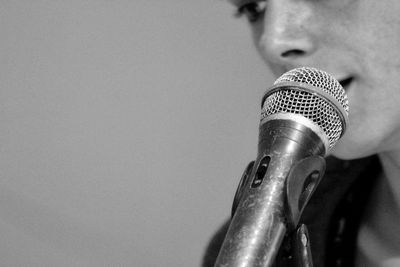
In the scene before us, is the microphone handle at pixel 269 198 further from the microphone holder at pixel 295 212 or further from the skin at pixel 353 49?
the skin at pixel 353 49

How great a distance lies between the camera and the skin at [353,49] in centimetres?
87

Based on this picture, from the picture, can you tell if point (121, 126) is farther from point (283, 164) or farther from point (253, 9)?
point (283, 164)

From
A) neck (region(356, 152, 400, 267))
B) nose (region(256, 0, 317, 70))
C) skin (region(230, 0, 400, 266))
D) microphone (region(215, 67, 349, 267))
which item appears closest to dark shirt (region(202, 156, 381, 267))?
Result: neck (region(356, 152, 400, 267))

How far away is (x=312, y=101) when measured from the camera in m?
0.65

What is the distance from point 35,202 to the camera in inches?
63.2

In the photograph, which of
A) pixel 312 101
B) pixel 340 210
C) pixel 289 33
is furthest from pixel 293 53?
pixel 340 210

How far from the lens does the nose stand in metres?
0.89

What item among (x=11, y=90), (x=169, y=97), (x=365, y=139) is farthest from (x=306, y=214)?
(x=11, y=90)

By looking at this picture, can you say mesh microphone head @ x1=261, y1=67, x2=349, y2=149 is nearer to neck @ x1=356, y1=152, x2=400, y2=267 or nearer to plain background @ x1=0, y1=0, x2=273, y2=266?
neck @ x1=356, y1=152, x2=400, y2=267

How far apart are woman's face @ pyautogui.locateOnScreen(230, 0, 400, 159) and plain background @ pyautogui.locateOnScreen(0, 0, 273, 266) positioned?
730 mm

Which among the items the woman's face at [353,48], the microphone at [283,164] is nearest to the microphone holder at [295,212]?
the microphone at [283,164]

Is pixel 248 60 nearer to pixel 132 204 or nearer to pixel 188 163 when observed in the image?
pixel 188 163

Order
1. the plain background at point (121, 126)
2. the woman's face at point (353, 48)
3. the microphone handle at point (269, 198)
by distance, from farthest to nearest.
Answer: the plain background at point (121, 126) → the woman's face at point (353, 48) → the microphone handle at point (269, 198)

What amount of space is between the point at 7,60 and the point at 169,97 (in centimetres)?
45
